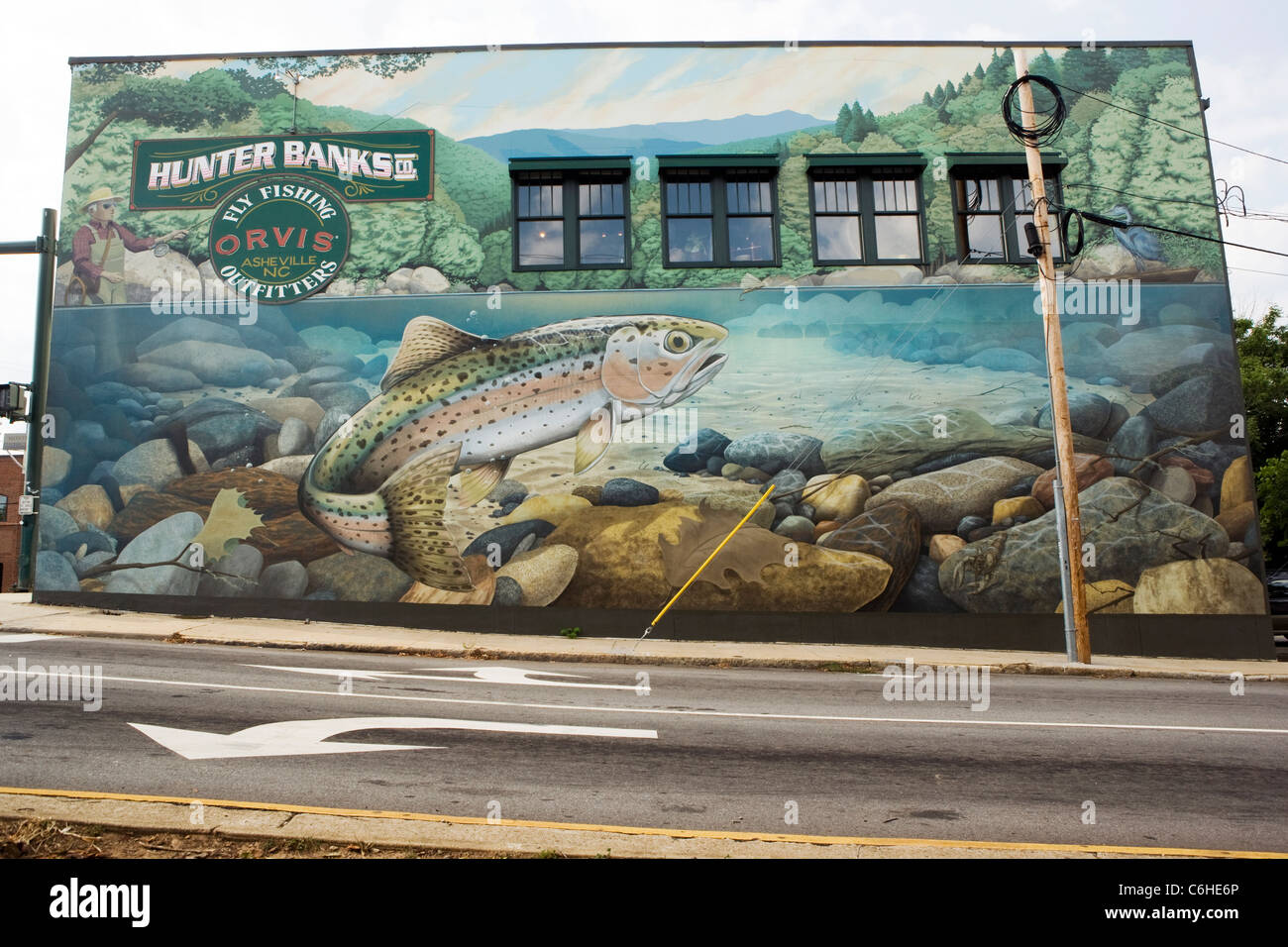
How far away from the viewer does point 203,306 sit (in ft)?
51.6

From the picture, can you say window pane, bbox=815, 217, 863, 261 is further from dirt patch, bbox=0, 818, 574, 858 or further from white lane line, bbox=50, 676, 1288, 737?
dirt patch, bbox=0, 818, 574, 858

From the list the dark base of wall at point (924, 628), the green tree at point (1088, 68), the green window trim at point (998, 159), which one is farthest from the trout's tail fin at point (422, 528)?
the green tree at point (1088, 68)

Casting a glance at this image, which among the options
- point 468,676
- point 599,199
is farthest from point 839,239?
point 468,676

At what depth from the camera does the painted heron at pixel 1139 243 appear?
1531 cm

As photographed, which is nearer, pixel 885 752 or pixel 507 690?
pixel 885 752

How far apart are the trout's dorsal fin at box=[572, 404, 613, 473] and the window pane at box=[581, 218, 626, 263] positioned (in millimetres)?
3200

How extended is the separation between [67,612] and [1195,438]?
21427 millimetres

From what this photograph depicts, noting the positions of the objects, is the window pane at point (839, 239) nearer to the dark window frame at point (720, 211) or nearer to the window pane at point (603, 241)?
the dark window frame at point (720, 211)

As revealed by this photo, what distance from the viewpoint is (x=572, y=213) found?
15.7 meters

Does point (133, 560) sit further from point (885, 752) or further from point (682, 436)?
point (885, 752)

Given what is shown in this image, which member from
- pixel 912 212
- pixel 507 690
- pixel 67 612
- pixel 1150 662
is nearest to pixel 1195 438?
pixel 1150 662

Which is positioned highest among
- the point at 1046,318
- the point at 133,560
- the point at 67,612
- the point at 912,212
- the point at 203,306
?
the point at 912,212

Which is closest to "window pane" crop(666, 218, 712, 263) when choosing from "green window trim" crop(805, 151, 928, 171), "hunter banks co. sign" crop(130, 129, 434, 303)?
"green window trim" crop(805, 151, 928, 171)
